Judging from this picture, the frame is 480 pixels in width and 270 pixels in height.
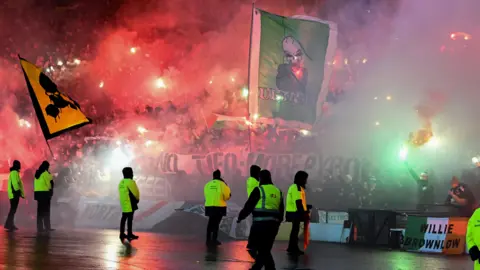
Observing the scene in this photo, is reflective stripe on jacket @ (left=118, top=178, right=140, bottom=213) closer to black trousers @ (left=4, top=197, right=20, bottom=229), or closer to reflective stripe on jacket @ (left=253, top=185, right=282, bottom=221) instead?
black trousers @ (left=4, top=197, right=20, bottom=229)

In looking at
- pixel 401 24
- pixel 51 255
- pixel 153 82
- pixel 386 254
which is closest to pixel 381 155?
pixel 401 24

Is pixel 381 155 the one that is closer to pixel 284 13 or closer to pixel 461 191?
pixel 284 13

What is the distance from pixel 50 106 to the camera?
1170cm

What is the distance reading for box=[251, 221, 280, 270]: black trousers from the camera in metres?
7.16

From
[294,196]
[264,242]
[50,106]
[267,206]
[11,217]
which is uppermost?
[50,106]

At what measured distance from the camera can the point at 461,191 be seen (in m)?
14.1

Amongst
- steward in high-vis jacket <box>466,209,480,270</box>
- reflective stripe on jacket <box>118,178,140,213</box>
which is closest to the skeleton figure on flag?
reflective stripe on jacket <box>118,178,140,213</box>

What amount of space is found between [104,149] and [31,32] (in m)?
5.16

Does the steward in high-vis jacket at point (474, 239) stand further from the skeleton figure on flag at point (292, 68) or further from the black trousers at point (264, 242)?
the skeleton figure on flag at point (292, 68)

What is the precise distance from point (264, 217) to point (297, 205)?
11.5ft

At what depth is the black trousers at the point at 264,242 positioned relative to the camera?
716 cm

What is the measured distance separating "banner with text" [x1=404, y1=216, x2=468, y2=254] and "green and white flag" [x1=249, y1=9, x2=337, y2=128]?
13.3 ft

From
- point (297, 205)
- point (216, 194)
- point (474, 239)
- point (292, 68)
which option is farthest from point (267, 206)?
point (292, 68)

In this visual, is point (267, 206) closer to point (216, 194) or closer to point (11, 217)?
point (216, 194)
